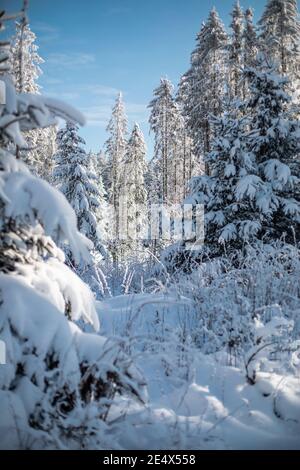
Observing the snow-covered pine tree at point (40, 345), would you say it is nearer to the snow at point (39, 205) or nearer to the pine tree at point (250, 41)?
the snow at point (39, 205)

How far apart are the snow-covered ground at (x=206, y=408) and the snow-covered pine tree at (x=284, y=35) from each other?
920 inches

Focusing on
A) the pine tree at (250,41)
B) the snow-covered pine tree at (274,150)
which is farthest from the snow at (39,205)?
the pine tree at (250,41)

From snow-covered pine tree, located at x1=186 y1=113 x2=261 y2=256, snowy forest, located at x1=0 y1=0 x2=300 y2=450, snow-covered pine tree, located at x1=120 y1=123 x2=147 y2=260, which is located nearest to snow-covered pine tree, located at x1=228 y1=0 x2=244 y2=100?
snow-covered pine tree, located at x1=120 y1=123 x2=147 y2=260

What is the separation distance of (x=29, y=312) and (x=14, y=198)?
0.74 metres

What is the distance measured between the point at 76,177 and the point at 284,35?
53.9ft

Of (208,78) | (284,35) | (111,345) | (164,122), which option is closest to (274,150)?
(111,345)

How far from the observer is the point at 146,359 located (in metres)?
3.55

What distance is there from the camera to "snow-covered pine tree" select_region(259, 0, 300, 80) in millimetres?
22781

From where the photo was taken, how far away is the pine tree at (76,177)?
59.7 feet

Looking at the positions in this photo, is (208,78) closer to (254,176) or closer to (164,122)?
(164,122)

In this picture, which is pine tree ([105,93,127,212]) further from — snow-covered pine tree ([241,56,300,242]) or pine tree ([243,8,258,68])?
snow-covered pine tree ([241,56,300,242])

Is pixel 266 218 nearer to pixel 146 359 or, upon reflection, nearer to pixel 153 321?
pixel 153 321

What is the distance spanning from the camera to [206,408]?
2807 mm

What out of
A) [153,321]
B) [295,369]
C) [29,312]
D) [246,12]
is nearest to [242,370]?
[295,369]
